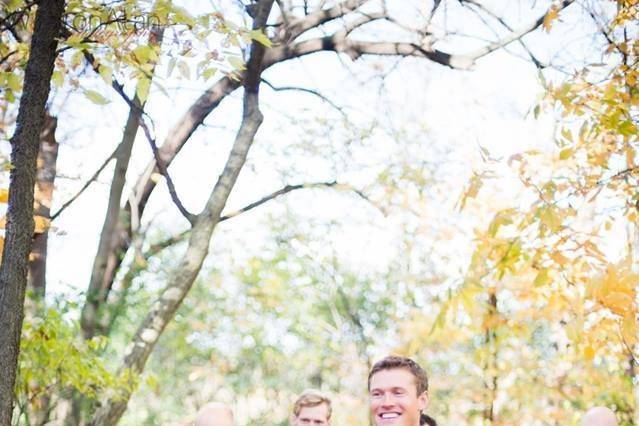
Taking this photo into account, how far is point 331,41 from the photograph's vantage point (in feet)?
33.4

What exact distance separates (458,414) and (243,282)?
19.2 ft

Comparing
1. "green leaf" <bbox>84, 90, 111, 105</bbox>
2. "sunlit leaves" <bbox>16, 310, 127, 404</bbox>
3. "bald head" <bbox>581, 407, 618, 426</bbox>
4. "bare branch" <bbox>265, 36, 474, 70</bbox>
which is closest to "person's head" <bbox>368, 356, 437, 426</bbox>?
"bald head" <bbox>581, 407, 618, 426</bbox>

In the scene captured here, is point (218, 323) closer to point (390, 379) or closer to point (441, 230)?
point (441, 230)

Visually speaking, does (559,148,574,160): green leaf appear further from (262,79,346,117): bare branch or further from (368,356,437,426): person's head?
(262,79,346,117): bare branch

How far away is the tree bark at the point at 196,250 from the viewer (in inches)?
324

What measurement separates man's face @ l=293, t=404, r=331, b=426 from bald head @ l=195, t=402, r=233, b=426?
55 cm

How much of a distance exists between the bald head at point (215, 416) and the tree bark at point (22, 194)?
124cm

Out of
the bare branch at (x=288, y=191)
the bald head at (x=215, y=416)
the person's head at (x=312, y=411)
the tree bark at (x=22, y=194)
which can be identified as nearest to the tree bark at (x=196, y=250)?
the bare branch at (x=288, y=191)

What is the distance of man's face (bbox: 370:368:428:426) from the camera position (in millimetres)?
4039

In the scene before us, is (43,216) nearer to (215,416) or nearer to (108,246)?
(108,246)

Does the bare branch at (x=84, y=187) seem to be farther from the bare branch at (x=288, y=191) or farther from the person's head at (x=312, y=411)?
the person's head at (x=312, y=411)

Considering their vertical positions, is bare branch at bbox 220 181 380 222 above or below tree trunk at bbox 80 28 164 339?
above

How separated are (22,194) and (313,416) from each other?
220 cm

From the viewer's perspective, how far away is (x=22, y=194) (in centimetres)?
379
